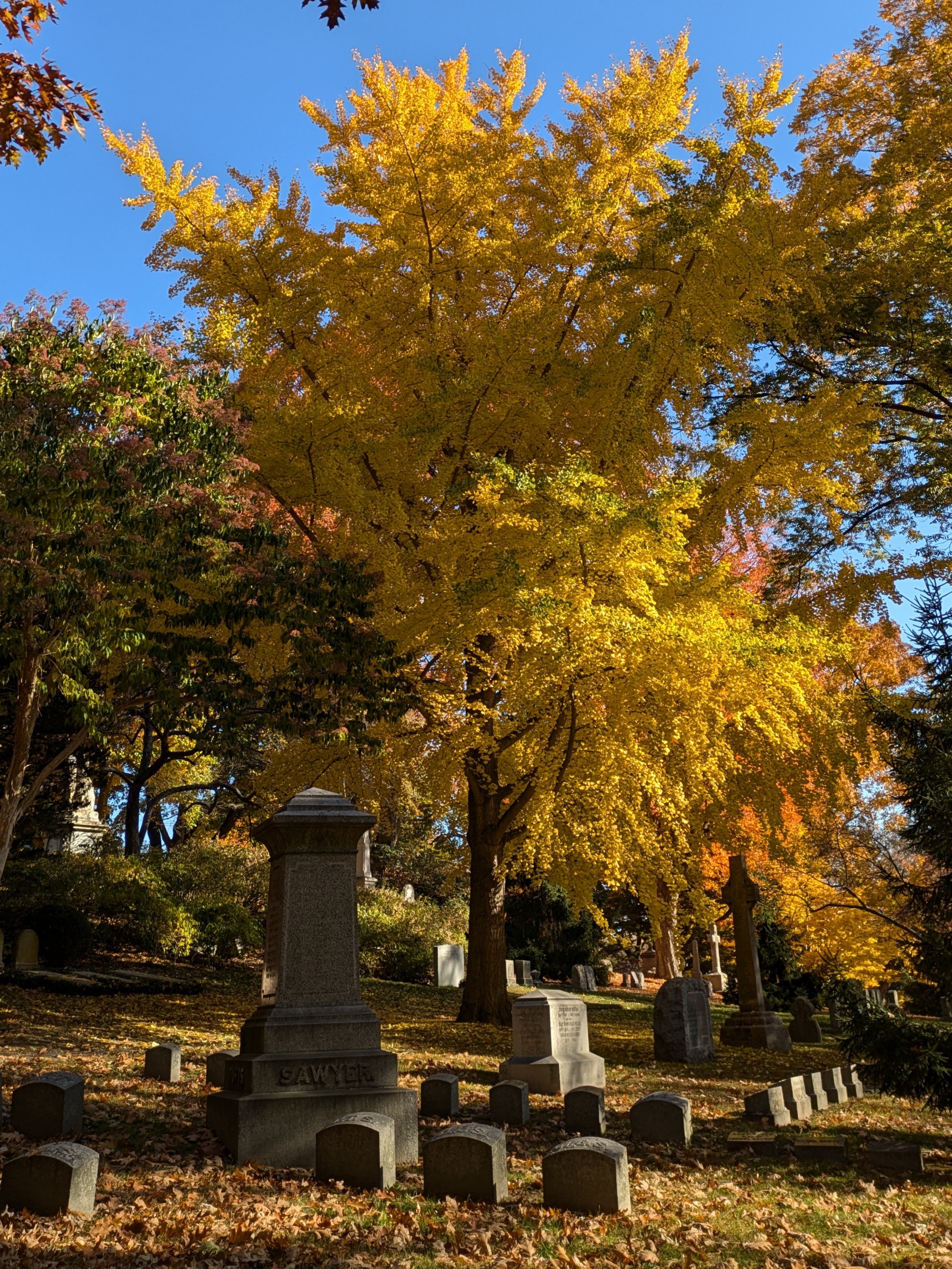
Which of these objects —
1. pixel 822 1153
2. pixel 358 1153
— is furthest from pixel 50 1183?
pixel 822 1153

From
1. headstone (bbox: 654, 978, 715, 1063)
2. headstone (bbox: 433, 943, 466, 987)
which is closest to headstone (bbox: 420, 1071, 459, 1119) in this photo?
headstone (bbox: 654, 978, 715, 1063)

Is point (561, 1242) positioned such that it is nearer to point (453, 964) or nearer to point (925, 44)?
point (925, 44)

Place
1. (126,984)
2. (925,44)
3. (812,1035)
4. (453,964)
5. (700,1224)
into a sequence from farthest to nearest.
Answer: (453,964) → (812,1035) → (126,984) → (925,44) → (700,1224)

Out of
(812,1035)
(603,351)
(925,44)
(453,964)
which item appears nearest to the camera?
(603,351)

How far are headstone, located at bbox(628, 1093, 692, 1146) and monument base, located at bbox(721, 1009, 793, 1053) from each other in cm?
800

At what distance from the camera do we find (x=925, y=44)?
11.4 m

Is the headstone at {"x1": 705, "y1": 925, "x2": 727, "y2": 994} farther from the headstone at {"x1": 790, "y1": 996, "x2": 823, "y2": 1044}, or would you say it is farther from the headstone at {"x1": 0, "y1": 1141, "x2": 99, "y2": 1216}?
the headstone at {"x1": 0, "y1": 1141, "x2": 99, "y2": 1216}

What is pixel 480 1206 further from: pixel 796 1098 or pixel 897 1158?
pixel 796 1098

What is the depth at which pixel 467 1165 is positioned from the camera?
5289mm

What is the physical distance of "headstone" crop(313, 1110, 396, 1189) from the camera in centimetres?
548

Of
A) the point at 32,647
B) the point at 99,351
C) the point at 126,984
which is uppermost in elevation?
the point at 99,351

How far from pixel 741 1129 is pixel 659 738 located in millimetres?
3513

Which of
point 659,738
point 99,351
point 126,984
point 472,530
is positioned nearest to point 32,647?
point 99,351

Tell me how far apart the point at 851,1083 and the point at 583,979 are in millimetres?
15886
